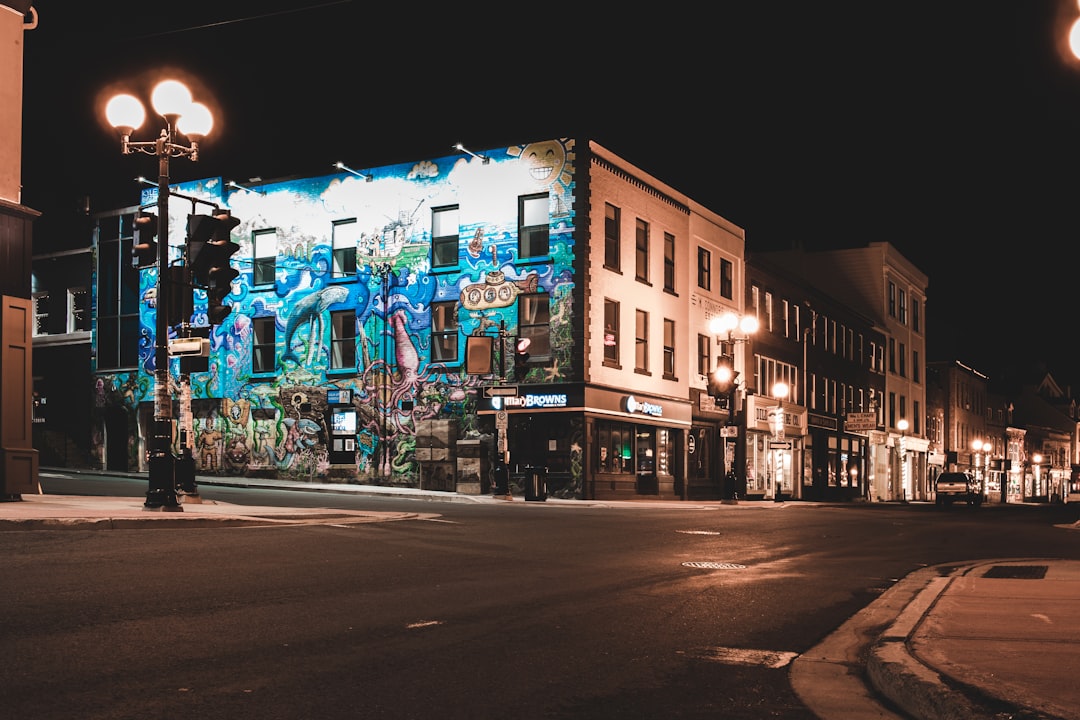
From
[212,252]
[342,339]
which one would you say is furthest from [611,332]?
[212,252]

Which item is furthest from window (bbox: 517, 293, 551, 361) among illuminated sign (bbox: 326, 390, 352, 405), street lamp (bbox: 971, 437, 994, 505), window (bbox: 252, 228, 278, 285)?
street lamp (bbox: 971, 437, 994, 505)

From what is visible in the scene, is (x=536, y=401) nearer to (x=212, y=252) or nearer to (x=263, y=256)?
(x=263, y=256)

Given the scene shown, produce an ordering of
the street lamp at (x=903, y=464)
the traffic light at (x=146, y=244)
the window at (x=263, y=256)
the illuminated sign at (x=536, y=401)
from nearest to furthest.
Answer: the traffic light at (x=146, y=244)
the illuminated sign at (x=536, y=401)
the window at (x=263, y=256)
the street lamp at (x=903, y=464)

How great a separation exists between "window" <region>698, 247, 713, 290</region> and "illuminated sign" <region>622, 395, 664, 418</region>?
21.0 feet

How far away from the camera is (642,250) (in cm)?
4091

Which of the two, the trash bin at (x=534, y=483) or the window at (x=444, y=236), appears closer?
the trash bin at (x=534, y=483)

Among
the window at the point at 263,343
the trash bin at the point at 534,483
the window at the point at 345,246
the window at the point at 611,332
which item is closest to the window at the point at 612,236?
the window at the point at 611,332

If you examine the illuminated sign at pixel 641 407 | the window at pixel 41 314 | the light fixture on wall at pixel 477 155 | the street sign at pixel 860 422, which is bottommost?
the street sign at pixel 860 422

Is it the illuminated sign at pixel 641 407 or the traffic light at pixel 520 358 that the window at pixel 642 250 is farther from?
the traffic light at pixel 520 358

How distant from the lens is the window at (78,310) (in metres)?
44.6

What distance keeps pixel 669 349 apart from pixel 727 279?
626 cm

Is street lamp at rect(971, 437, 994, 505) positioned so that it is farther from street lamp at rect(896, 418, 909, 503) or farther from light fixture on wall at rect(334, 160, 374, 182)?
light fixture on wall at rect(334, 160, 374, 182)

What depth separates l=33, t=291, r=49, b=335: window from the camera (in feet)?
149

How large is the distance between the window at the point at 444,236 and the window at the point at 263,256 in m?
6.86
